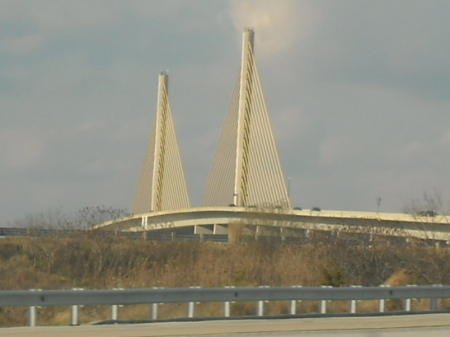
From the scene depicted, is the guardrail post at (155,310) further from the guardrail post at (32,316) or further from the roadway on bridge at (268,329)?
the guardrail post at (32,316)

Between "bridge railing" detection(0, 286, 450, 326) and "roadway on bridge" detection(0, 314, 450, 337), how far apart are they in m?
0.73

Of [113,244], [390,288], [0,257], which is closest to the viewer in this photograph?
[390,288]

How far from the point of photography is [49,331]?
44.8 feet

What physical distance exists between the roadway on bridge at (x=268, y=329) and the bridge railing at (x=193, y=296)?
0.73m

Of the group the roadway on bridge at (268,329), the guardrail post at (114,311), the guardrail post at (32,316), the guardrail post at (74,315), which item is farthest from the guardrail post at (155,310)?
the guardrail post at (32,316)

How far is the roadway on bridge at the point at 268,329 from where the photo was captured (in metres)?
13.1

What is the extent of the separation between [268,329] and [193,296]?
8.10 ft

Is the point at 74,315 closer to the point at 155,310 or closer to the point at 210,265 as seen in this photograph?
the point at 155,310

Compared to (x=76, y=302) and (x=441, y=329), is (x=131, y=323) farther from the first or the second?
(x=441, y=329)

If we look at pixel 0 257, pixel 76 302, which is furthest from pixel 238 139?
pixel 76 302

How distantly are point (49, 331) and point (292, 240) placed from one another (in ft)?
84.6

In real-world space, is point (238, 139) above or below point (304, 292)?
above

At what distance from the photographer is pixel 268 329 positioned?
46.0 ft

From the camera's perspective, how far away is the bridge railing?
586 inches
